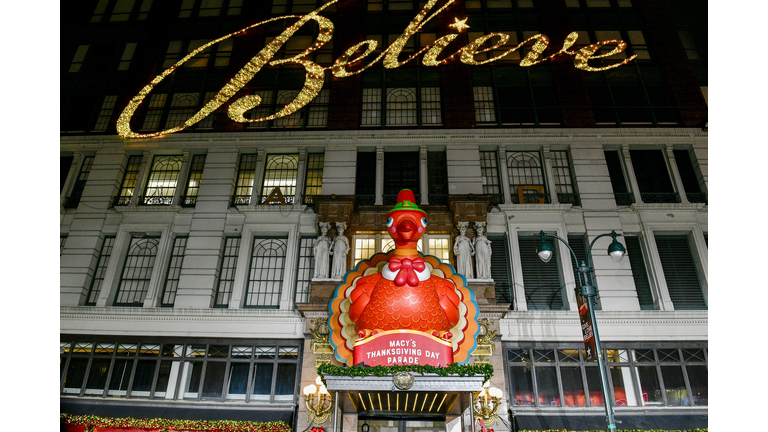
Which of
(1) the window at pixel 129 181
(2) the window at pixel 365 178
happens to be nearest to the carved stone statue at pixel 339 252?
(2) the window at pixel 365 178

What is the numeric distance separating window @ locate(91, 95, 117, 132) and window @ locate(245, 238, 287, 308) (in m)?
11.2

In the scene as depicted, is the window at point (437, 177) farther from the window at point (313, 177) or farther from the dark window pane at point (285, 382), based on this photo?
the dark window pane at point (285, 382)

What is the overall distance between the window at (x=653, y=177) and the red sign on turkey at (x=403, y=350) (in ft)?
43.4

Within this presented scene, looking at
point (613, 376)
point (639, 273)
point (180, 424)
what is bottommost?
point (180, 424)

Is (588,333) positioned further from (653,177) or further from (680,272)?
(653,177)

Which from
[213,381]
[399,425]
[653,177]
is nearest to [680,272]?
[653,177]

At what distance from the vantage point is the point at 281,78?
2414 cm

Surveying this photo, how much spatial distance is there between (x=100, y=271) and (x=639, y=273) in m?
22.6

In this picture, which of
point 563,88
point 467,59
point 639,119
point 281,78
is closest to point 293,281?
point 281,78

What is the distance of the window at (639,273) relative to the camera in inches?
701

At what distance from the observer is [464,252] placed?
56.5 ft

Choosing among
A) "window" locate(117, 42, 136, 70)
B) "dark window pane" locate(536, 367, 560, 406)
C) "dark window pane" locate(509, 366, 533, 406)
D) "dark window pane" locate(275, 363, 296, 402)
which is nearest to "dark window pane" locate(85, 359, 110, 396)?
"dark window pane" locate(275, 363, 296, 402)

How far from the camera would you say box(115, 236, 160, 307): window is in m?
18.7

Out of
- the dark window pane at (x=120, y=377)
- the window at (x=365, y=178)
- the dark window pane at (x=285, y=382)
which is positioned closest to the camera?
the dark window pane at (x=285, y=382)
